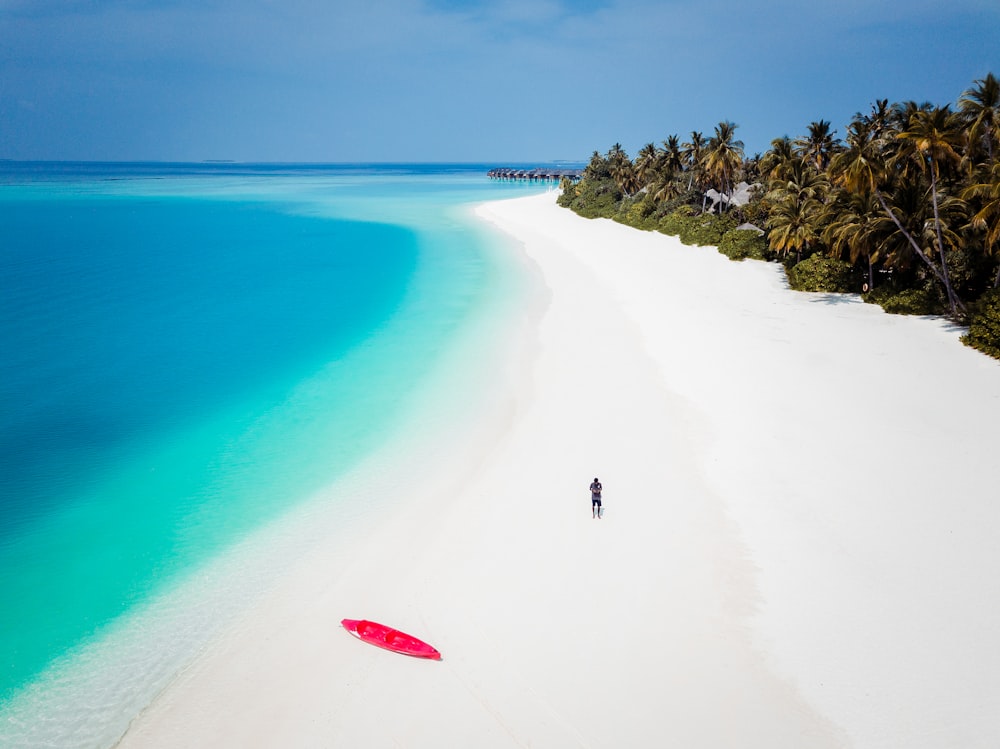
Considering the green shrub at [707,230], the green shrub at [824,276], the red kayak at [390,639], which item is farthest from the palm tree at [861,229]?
the red kayak at [390,639]

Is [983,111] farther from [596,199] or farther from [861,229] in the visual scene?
[596,199]

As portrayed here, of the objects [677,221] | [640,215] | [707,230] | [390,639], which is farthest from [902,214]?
[640,215]

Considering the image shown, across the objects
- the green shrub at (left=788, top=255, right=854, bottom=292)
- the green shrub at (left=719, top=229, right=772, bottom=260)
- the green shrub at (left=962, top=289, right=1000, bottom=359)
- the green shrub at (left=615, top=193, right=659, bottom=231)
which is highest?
the green shrub at (left=615, top=193, right=659, bottom=231)

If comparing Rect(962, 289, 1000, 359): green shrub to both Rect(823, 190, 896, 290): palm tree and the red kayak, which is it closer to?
Rect(823, 190, 896, 290): palm tree

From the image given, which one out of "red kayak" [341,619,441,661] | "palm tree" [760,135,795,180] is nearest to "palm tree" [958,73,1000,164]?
"palm tree" [760,135,795,180]

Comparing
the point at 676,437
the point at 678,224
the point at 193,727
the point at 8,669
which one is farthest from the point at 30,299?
the point at 678,224

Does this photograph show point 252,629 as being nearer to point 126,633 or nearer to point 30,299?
point 126,633
